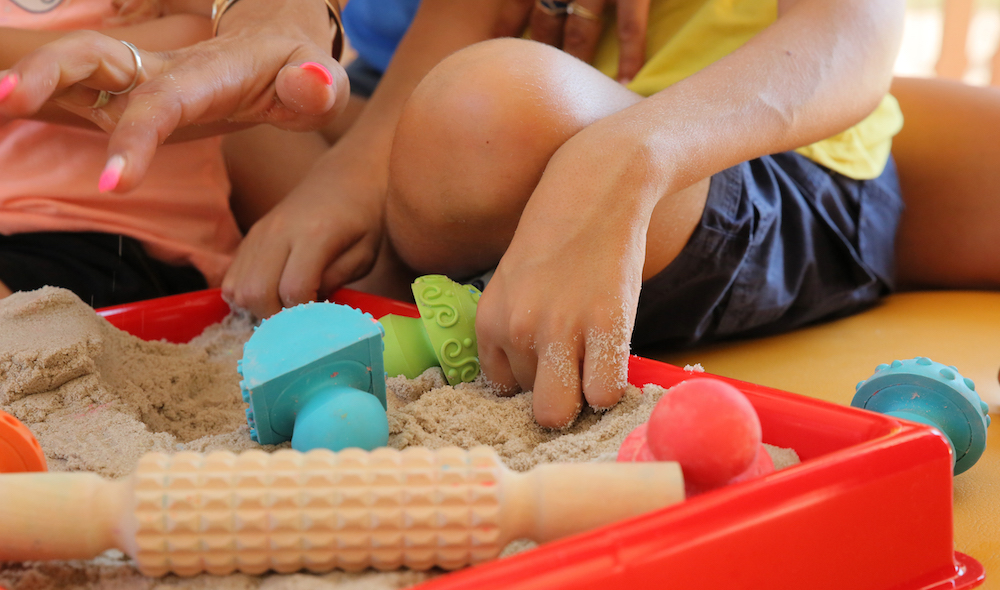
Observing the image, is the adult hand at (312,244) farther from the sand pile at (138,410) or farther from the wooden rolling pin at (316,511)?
the wooden rolling pin at (316,511)

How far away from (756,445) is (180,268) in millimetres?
896

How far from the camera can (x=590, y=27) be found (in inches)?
39.5

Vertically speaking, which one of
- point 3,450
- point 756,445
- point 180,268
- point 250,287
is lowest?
point 180,268

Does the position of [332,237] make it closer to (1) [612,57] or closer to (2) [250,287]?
(2) [250,287]

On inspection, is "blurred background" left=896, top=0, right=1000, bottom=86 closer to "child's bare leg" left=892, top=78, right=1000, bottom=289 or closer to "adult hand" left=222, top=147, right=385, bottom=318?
"child's bare leg" left=892, top=78, right=1000, bottom=289

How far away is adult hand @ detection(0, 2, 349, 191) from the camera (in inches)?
21.3

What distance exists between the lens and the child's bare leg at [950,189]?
1.04 m

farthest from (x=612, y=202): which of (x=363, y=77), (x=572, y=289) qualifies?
(x=363, y=77)

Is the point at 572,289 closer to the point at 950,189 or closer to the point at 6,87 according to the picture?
the point at 6,87

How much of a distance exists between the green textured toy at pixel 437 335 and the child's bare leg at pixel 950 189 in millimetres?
766

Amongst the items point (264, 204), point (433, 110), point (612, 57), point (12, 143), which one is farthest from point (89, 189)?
point (612, 57)

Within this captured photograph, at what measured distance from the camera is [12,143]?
940mm

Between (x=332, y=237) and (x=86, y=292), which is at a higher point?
(x=332, y=237)

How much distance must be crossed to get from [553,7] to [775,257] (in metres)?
0.47
